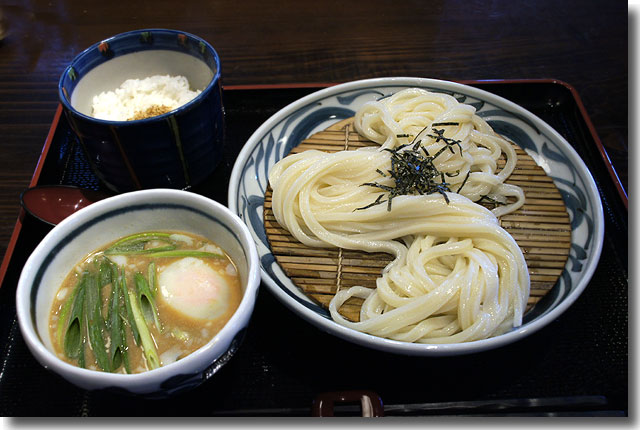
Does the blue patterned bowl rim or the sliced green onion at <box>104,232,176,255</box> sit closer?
the sliced green onion at <box>104,232,176,255</box>

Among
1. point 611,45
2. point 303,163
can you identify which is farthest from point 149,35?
point 611,45

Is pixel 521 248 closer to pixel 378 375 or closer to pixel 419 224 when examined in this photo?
pixel 419 224

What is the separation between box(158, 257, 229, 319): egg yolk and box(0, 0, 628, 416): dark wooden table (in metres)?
1.54

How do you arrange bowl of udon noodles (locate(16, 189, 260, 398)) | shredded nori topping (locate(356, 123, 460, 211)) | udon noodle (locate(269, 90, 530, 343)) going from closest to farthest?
bowl of udon noodles (locate(16, 189, 260, 398)), udon noodle (locate(269, 90, 530, 343)), shredded nori topping (locate(356, 123, 460, 211))

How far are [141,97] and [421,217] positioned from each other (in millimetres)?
1423

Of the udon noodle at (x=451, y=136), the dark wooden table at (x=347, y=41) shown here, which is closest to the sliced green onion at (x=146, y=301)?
the udon noodle at (x=451, y=136)

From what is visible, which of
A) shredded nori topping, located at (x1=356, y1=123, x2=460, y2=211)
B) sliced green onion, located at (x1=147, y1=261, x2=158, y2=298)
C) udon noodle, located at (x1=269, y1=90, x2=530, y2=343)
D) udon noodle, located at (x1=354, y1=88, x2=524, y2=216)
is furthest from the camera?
udon noodle, located at (x1=354, y1=88, x2=524, y2=216)

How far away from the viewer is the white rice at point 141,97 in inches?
82.7

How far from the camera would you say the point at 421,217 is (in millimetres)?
1867

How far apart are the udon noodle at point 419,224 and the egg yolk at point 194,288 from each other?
435 millimetres

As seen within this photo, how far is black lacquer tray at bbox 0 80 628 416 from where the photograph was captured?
1527 millimetres

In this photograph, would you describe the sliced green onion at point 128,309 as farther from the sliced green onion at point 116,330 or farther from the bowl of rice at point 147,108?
the bowl of rice at point 147,108

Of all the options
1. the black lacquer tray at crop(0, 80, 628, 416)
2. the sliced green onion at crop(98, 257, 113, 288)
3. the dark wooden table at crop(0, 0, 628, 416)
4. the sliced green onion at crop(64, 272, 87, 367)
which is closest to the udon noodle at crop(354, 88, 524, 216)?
the black lacquer tray at crop(0, 80, 628, 416)

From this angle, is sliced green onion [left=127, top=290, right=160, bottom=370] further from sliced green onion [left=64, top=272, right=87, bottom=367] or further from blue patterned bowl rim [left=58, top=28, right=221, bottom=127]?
blue patterned bowl rim [left=58, top=28, right=221, bottom=127]
